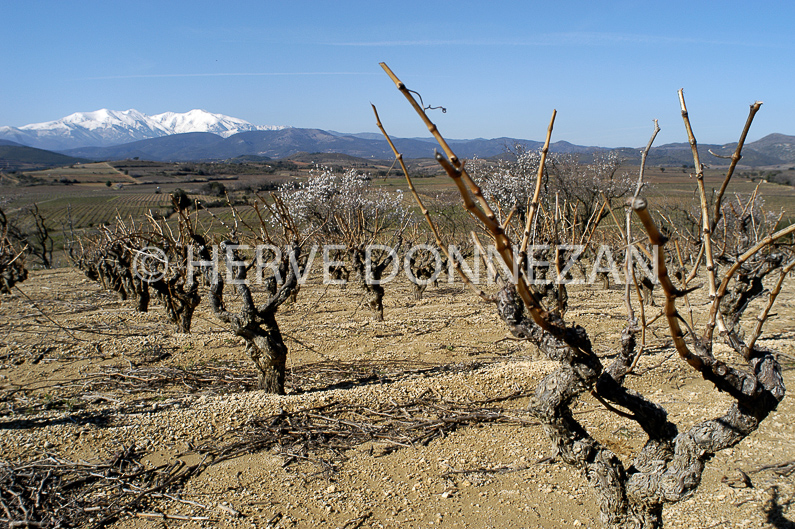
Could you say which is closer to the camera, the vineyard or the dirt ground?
the vineyard

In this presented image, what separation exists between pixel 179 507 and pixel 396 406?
8.25 ft

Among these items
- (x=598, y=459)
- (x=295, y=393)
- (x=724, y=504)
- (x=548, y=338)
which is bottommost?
(x=295, y=393)

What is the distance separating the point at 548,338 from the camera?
288cm

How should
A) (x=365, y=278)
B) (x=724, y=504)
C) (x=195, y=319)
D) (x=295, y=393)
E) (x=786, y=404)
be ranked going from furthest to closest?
(x=195, y=319)
(x=365, y=278)
(x=295, y=393)
(x=786, y=404)
(x=724, y=504)

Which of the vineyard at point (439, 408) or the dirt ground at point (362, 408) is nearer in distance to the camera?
the vineyard at point (439, 408)

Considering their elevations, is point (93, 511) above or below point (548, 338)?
below

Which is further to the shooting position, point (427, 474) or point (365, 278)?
point (365, 278)

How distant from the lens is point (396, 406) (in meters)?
5.81

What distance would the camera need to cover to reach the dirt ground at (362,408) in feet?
13.1

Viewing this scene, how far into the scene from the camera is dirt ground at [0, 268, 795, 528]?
13.1 ft

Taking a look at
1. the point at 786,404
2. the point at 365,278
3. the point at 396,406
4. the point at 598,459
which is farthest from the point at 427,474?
the point at 365,278

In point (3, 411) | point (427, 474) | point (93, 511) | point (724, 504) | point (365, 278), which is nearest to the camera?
point (724, 504)

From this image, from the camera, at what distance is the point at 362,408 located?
582 centimetres

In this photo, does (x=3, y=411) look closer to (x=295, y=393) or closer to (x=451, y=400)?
(x=295, y=393)
